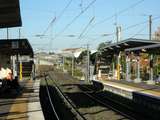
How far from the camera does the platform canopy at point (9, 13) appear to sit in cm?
1664

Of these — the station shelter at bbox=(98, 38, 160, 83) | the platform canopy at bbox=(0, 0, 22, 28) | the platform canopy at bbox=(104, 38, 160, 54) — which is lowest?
the station shelter at bbox=(98, 38, 160, 83)

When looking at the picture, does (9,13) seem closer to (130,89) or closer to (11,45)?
(130,89)

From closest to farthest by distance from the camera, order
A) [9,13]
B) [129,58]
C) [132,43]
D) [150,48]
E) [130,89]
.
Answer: [9,13]
[130,89]
[150,48]
[132,43]
[129,58]

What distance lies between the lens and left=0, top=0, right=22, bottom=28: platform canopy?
54.6 feet

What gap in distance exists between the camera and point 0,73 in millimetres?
25766

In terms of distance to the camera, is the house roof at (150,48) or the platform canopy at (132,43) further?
the platform canopy at (132,43)

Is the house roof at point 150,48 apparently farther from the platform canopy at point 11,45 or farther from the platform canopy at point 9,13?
the platform canopy at point 9,13

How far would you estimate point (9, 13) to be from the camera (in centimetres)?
1981

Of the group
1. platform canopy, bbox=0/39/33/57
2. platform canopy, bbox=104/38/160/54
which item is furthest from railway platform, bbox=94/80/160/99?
platform canopy, bbox=0/39/33/57

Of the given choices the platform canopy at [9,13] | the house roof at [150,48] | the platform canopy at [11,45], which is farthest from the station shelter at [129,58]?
the platform canopy at [9,13]

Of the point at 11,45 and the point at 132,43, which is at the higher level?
the point at 132,43

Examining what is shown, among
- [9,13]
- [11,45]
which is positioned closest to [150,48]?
[11,45]

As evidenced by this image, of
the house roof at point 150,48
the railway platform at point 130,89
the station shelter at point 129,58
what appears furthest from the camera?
the station shelter at point 129,58

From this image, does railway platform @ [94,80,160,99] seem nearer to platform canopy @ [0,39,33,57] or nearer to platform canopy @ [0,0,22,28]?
platform canopy @ [0,39,33,57]
